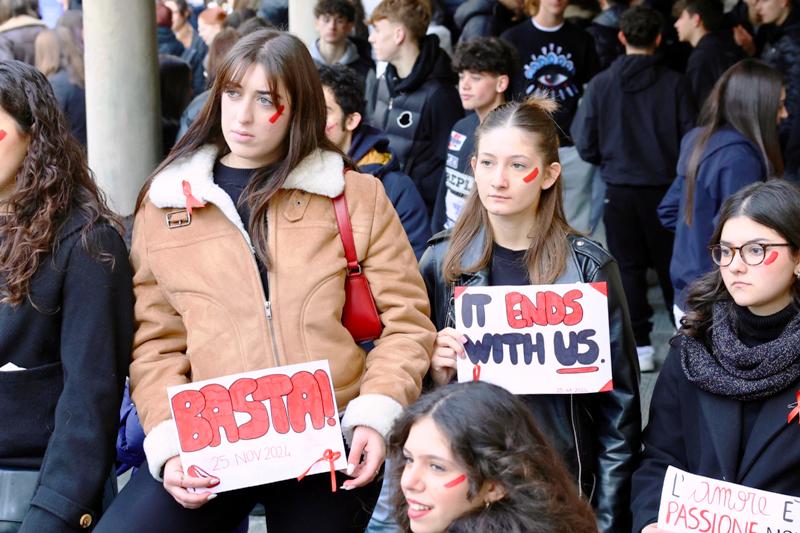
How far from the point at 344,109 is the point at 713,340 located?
261 cm

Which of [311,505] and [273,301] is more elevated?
[273,301]

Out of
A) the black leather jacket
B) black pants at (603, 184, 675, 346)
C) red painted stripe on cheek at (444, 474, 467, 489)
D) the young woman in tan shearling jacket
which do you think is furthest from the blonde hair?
red painted stripe on cheek at (444, 474, 467, 489)

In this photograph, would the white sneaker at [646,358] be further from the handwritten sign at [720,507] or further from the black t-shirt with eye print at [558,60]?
the handwritten sign at [720,507]

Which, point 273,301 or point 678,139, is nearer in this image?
point 273,301

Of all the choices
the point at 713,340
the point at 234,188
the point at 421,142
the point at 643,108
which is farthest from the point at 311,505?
the point at 643,108

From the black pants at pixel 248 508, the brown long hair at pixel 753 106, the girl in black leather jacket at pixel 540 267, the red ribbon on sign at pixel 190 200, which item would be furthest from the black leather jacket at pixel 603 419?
the brown long hair at pixel 753 106

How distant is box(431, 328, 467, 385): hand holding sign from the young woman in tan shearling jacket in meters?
0.17

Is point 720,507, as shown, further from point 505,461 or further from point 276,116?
point 276,116

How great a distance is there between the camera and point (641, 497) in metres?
3.57

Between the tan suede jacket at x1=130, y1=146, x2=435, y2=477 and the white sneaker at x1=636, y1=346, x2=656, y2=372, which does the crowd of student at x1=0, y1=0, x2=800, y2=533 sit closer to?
the tan suede jacket at x1=130, y1=146, x2=435, y2=477

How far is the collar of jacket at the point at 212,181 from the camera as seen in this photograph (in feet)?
10.9

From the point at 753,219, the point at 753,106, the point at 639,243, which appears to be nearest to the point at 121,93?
the point at 639,243

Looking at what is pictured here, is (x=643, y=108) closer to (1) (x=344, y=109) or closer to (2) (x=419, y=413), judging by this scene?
(1) (x=344, y=109)

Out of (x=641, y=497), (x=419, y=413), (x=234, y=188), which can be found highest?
(x=234, y=188)
